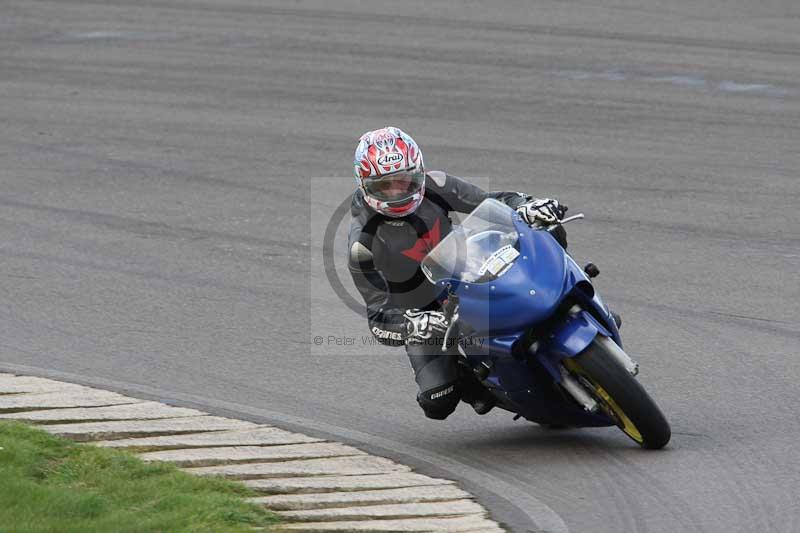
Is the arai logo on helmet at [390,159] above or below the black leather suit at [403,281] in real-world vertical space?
above

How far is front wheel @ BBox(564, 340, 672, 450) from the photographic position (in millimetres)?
6512

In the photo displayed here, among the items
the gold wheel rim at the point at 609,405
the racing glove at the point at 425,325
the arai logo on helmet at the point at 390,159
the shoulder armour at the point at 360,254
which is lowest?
the gold wheel rim at the point at 609,405

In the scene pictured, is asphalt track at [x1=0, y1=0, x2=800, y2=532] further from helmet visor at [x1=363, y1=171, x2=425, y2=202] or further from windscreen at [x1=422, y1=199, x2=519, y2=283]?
helmet visor at [x1=363, y1=171, x2=425, y2=202]

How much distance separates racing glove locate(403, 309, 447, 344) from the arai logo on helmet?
2.44ft

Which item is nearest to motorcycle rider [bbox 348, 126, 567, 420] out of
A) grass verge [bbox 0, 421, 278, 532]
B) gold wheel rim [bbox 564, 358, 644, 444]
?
gold wheel rim [bbox 564, 358, 644, 444]

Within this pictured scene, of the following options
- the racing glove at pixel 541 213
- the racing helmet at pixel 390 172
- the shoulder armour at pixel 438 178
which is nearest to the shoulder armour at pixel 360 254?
the racing helmet at pixel 390 172

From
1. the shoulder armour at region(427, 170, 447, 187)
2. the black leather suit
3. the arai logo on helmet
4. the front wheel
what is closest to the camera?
the front wheel

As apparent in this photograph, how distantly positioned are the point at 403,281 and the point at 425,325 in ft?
1.62

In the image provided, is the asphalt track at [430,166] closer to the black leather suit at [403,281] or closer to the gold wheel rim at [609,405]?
the gold wheel rim at [609,405]

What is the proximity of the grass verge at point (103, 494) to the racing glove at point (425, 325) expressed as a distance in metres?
1.17

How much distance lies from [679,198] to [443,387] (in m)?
5.34

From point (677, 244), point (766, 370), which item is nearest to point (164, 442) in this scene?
point (766, 370)

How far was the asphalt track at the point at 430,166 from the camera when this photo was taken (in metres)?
7.14

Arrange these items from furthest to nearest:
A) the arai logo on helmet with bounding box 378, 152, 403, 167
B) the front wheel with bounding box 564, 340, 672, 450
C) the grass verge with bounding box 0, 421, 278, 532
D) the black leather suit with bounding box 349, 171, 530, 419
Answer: the black leather suit with bounding box 349, 171, 530, 419 < the arai logo on helmet with bounding box 378, 152, 403, 167 < the front wheel with bounding box 564, 340, 672, 450 < the grass verge with bounding box 0, 421, 278, 532
